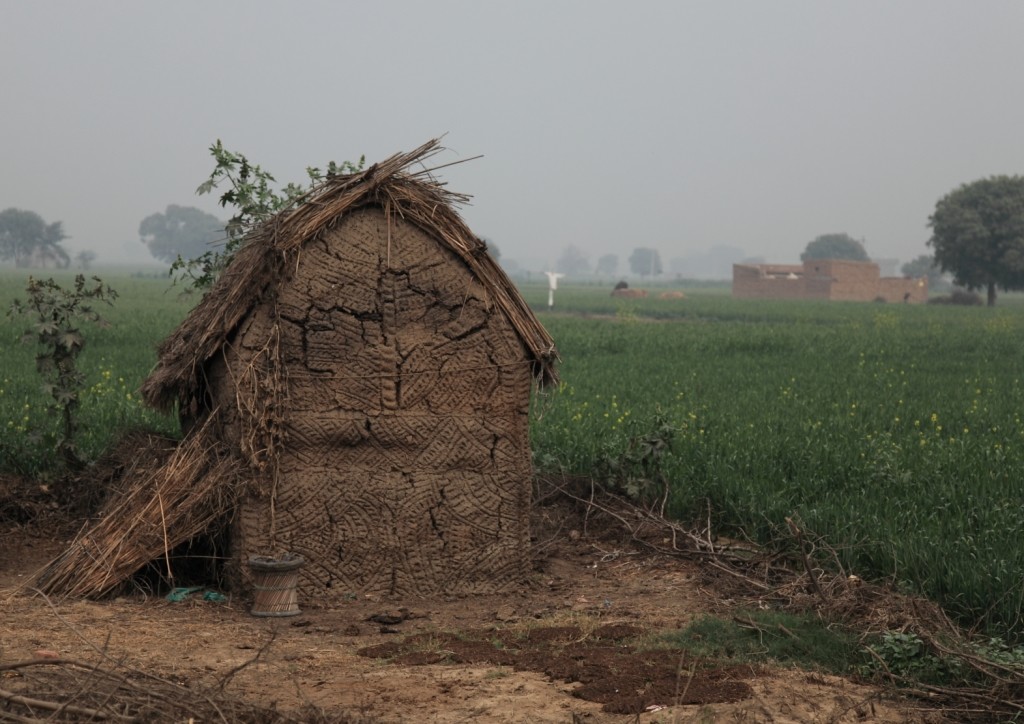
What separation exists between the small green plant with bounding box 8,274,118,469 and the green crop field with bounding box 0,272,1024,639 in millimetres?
326

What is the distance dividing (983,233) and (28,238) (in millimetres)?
118582

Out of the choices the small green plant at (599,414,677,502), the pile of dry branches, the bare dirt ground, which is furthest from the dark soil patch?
the small green plant at (599,414,677,502)

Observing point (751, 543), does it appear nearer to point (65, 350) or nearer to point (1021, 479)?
point (1021, 479)

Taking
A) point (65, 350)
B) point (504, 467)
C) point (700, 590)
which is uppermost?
point (65, 350)

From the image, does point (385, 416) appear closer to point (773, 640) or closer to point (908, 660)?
point (773, 640)

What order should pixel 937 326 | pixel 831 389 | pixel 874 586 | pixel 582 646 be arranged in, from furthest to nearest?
pixel 937 326
pixel 831 389
pixel 874 586
pixel 582 646

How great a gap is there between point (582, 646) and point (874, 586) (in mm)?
1776

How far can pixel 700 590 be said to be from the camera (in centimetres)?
680

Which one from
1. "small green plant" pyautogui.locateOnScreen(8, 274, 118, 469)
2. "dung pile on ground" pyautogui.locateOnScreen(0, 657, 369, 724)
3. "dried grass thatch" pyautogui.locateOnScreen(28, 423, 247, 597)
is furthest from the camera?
"small green plant" pyautogui.locateOnScreen(8, 274, 118, 469)

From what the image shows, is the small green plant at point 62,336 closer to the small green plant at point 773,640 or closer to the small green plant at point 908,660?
the small green plant at point 773,640

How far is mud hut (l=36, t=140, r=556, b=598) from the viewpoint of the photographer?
6.61 meters

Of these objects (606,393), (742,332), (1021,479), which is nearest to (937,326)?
(742,332)

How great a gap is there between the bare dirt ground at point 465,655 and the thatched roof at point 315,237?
1.41 meters

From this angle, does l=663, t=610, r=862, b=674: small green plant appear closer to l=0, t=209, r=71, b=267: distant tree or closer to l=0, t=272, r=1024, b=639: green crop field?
l=0, t=272, r=1024, b=639: green crop field
